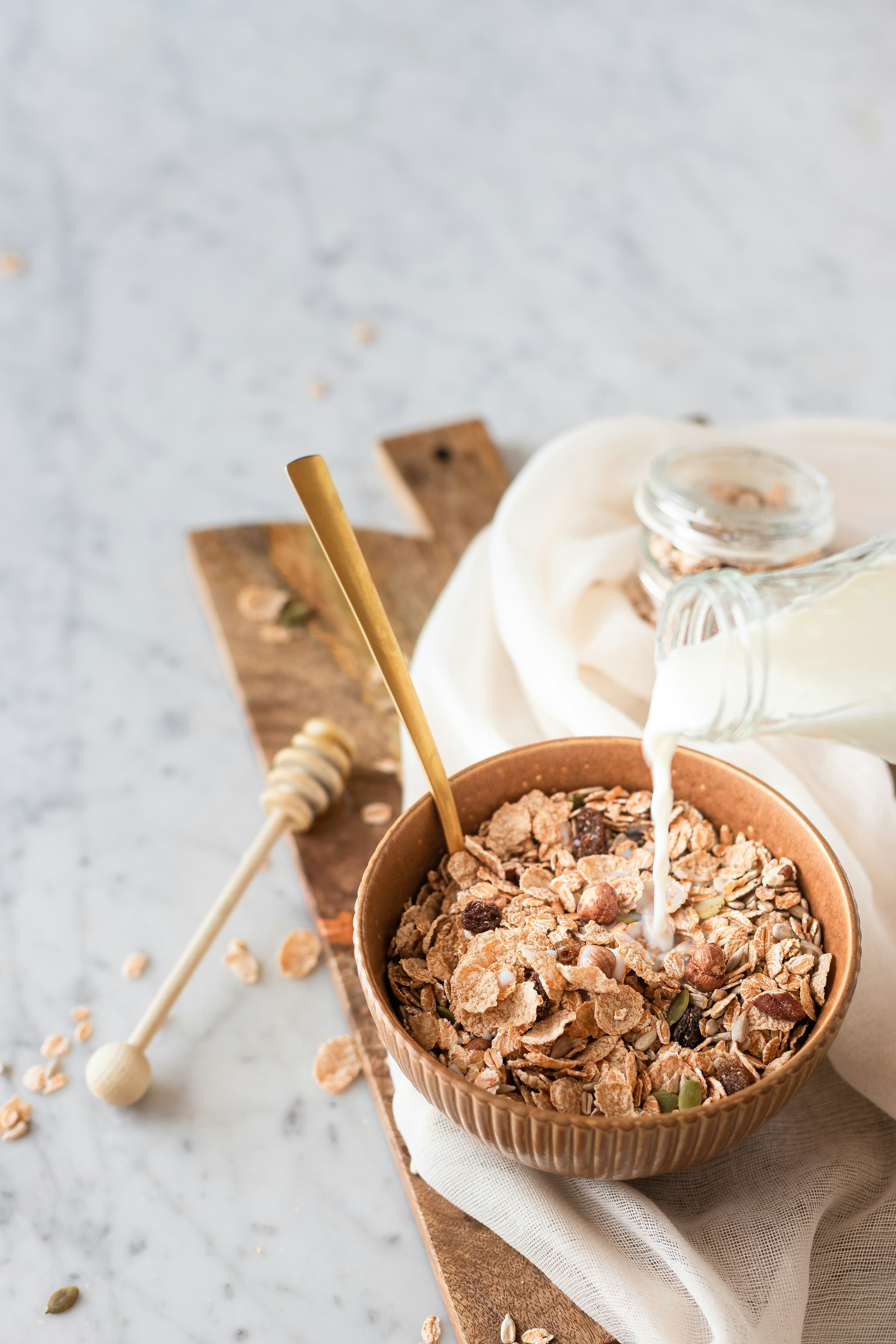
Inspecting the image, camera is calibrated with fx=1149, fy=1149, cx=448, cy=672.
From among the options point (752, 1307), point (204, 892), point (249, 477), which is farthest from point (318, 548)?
point (752, 1307)

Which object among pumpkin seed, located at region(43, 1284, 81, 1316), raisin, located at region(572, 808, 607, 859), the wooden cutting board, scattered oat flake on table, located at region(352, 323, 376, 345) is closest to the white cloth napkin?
the wooden cutting board

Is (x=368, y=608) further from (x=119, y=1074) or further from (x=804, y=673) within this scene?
(x=119, y=1074)

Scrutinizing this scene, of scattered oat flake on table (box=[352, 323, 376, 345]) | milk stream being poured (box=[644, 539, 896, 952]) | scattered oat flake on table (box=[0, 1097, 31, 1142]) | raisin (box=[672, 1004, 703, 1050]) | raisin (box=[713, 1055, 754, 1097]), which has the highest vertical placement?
milk stream being poured (box=[644, 539, 896, 952])

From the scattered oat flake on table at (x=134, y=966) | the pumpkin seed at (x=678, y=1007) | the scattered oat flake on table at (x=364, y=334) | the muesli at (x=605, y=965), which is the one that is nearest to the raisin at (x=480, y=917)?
the muesli at (x=605, y=965)

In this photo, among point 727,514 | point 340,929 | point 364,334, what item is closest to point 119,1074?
point 340,929

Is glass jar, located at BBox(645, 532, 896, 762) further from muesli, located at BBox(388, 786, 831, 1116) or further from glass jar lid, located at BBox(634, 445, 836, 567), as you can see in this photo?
glass jar lid, located at BBox(634, 445, 836, 567)

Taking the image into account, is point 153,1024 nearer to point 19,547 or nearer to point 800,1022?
point 800,1022

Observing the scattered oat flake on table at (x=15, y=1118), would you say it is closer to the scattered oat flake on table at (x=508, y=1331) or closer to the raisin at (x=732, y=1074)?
the scattered oat flake on table at (x=508, y=1331)
